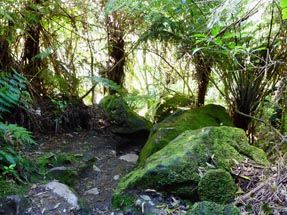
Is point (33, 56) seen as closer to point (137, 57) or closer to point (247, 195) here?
point (137, 57)

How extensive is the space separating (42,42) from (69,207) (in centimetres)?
170

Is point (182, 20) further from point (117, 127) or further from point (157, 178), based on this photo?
point (157, 178)

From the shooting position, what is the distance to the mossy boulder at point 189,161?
64.2 inches

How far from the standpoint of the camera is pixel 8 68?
8.39 feet

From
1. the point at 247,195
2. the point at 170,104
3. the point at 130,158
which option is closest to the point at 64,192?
the point at 130,158

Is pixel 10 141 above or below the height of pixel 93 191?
above

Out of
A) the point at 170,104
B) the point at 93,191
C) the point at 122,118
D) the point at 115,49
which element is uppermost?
the point at 115,49

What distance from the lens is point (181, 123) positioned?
243 cm

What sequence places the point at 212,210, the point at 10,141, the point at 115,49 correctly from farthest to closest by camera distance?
the point at 115,49 → the point at 10,141 → the point at 212,210

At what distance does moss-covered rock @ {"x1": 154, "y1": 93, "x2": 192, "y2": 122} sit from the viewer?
3.12 meters

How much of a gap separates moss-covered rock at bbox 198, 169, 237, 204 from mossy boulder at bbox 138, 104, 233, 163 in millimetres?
630

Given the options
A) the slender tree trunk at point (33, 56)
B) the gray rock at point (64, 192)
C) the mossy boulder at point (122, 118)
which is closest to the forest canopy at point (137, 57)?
the slender tree trunk at point (33, 56)

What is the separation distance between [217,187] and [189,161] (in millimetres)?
211

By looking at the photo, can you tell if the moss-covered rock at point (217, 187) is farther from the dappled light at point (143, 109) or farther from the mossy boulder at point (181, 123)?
the mossy boulder at point (181, 123)
